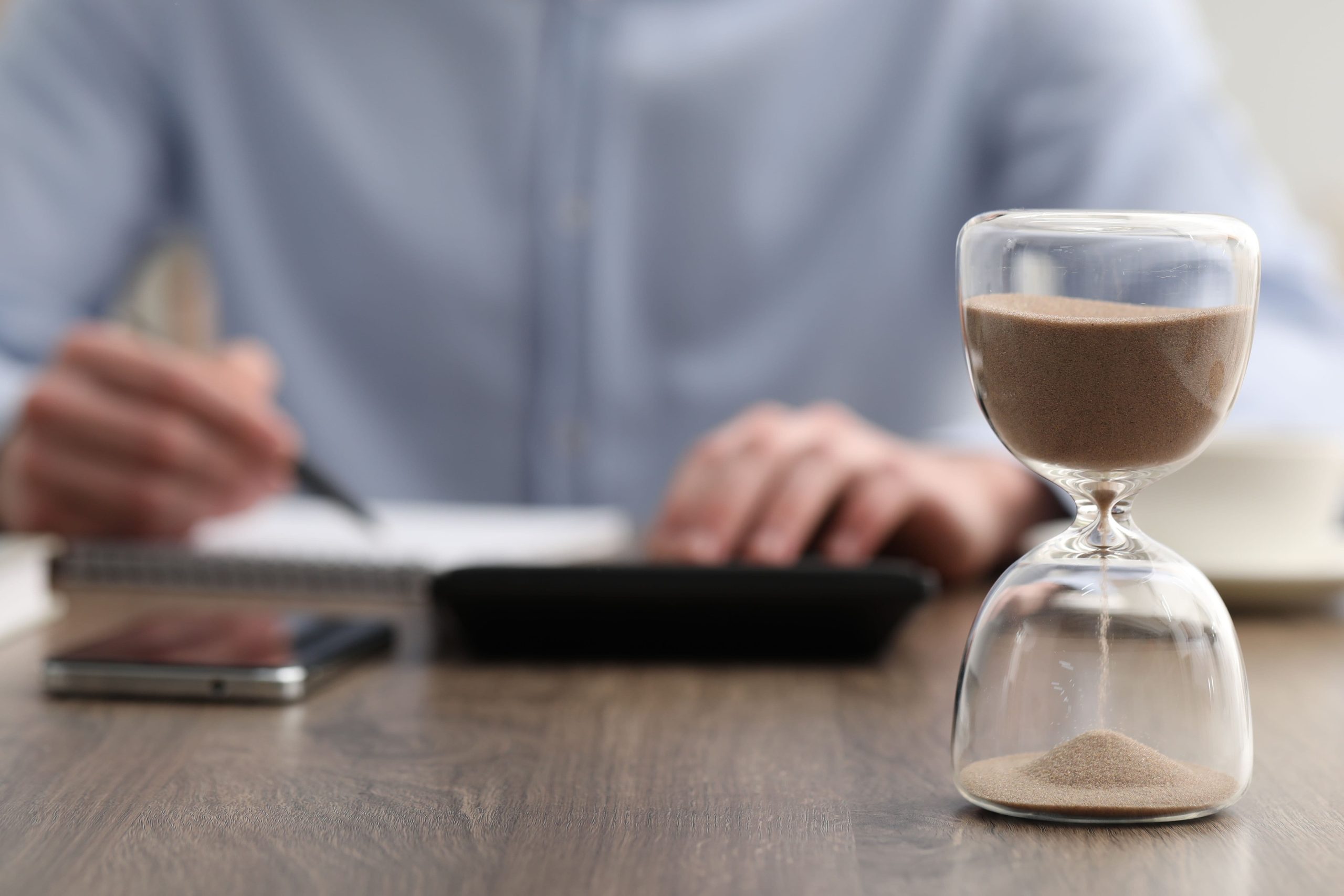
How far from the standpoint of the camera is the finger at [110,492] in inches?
36.4

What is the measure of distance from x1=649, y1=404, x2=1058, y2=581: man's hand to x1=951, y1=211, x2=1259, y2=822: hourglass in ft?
1.04

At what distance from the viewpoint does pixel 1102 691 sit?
365 mm

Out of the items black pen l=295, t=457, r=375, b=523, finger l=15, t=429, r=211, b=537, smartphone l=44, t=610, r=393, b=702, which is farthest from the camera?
finger l=15, t=429, r=211, b=537

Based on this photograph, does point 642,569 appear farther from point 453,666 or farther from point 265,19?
point 265,19

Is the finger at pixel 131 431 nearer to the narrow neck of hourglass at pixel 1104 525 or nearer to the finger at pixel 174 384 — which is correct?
the finger at pixel 174 384

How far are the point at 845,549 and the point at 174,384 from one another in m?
0.52

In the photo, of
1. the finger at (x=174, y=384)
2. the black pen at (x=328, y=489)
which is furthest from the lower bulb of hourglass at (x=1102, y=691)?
the finger at (x=174, y=384)

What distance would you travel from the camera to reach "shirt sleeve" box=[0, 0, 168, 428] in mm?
1322

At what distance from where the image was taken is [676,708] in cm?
48

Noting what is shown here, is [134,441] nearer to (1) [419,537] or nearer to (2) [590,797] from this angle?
(1) [419,537]

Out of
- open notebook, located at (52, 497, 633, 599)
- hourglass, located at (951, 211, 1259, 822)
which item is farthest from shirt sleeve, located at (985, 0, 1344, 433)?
hourglass, located at (951, 211, 1259, 822)

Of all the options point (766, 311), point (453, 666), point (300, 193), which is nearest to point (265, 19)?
point (300, 193)

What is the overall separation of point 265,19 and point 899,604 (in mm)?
1132

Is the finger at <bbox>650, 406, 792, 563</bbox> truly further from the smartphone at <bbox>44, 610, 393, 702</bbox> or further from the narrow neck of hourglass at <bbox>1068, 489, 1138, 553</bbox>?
the narrow neck of hourglass at <bbox>1068, 489, 1138, 553</bbox>
